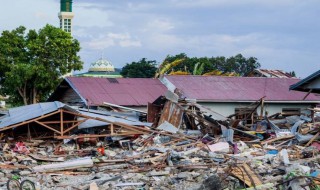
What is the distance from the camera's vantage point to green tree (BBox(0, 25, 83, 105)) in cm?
3488

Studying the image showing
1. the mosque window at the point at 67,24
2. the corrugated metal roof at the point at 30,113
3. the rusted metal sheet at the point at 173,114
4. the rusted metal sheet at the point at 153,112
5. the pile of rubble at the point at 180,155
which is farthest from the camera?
the mosque window at the point at 67,24

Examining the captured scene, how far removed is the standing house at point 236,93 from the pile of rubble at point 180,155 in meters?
4.07

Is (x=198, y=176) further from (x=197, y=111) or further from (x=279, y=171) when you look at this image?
(x=197, y=111)

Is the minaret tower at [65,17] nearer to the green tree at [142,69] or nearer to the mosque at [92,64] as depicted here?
the mosque at [92,64]

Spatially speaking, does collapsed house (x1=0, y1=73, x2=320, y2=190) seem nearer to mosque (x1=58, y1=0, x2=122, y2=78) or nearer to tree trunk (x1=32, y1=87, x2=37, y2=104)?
Result: tree trunk (x1=32, y1=87, x2=37, y2=104)

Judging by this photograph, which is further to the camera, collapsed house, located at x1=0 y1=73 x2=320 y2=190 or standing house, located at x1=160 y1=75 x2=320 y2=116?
standing house, located at x1=160 y1=75 x2=320 y2=116

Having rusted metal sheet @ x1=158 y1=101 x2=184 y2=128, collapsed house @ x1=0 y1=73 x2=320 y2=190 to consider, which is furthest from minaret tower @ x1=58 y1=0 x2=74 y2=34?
rusted metal sheet @ x1=158 y1=101 x2=184 y2=128

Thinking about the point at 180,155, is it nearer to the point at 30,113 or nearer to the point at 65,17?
the point at 30,113

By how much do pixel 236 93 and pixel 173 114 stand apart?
787cm

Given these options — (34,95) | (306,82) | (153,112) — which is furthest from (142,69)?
(306,82)

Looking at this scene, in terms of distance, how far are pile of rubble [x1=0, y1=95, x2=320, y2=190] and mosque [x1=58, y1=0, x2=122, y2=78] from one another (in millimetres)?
37531

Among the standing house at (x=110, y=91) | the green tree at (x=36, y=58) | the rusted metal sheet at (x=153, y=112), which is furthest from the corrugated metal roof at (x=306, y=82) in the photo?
the green tree at (x=36, y=58)

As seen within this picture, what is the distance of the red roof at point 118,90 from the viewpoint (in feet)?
83.0

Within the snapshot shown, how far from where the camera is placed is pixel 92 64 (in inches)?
2557
